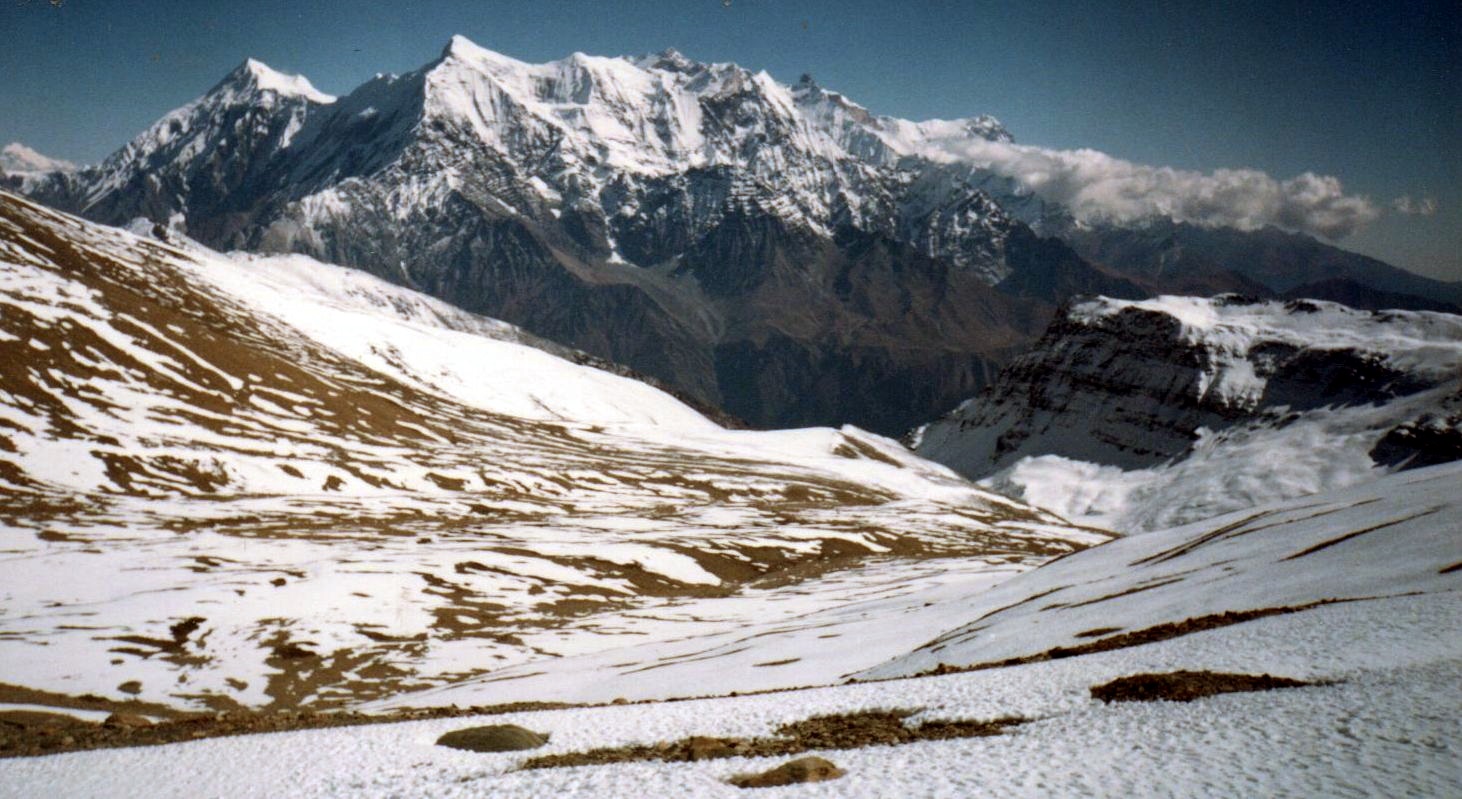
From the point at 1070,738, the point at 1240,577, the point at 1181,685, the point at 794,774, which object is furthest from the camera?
the point at 1240,577

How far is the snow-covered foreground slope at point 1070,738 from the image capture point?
11789mm

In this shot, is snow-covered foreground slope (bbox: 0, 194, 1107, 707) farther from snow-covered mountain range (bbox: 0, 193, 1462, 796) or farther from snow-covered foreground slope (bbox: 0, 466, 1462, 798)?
snow-covered foreground slope (bbox: 0, 466, 1462, 798)

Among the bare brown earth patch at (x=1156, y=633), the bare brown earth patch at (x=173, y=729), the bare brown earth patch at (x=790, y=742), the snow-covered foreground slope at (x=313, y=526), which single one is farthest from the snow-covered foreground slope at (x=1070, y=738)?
the snow-covered foreground slope at (x=313, y=526)

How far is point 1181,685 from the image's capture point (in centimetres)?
1669

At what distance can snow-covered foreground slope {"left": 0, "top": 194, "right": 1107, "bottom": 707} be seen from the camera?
57.6 m

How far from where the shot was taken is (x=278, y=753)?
17.6 meters

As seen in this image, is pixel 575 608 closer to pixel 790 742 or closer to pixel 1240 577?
pixel 1240 577

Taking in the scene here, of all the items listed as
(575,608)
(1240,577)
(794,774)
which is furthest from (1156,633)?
(575,608)

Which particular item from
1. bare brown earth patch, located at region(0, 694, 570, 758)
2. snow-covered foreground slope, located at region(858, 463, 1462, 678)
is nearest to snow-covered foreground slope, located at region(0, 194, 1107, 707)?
bare brown earth patch, located at region(0, 694, 570, 758)

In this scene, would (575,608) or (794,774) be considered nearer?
(794,774)

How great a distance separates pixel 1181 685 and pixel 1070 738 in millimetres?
4105

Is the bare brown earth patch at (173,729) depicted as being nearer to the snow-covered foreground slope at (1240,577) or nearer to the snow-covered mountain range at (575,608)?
the snow-covered mountain range at (575,608)

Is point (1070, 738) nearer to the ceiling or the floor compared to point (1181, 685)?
nearer to the floor

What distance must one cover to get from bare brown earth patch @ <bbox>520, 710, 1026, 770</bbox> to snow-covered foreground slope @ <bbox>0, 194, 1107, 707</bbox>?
39.6m
